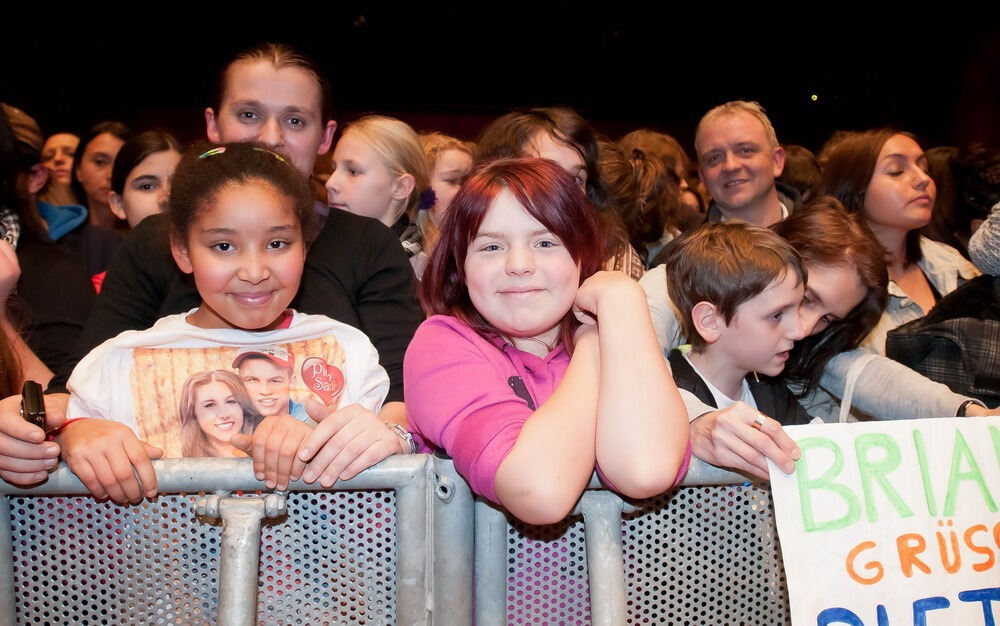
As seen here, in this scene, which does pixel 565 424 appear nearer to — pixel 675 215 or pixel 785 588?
pixel 785 588

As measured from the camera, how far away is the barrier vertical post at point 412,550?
1197mm

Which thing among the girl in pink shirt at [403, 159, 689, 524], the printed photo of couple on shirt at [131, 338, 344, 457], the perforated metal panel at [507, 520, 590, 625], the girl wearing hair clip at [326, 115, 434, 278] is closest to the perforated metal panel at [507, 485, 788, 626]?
the perforated metal panel at [507, 520, 590, 625]

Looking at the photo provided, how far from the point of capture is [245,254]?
1.76 metres

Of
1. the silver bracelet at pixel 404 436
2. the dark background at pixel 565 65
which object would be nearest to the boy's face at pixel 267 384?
the silver bracelet at pixel 404 436

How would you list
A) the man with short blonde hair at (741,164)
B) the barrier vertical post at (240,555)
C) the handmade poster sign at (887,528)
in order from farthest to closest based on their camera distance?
1. the man with short blonde hair at (741,164)
2. the handmade poster sign at (887,528)
3. the barrier vertical post at (240,555)

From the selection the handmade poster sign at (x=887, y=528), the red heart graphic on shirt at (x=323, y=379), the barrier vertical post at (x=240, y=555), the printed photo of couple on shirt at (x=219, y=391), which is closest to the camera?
the barrier vertical post at (x=240, y=555)

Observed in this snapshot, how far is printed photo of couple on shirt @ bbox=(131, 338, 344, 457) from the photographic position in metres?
1.69

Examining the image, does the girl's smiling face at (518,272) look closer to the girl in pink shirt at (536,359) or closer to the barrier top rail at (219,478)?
the girl in pink shirt at (536,359)

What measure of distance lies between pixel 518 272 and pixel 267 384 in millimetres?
666

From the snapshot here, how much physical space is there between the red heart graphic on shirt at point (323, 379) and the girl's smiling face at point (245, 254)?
0.45ft

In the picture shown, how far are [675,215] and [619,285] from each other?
8.33 feet

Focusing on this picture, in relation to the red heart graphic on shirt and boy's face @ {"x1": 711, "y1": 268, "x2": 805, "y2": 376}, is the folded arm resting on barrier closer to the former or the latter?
the red heart graphic on shirt

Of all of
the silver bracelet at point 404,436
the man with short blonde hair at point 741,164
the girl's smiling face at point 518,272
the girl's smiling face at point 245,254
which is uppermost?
the man with short blonde hair at point 741,164

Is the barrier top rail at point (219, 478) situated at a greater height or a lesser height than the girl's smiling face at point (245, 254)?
lesser
